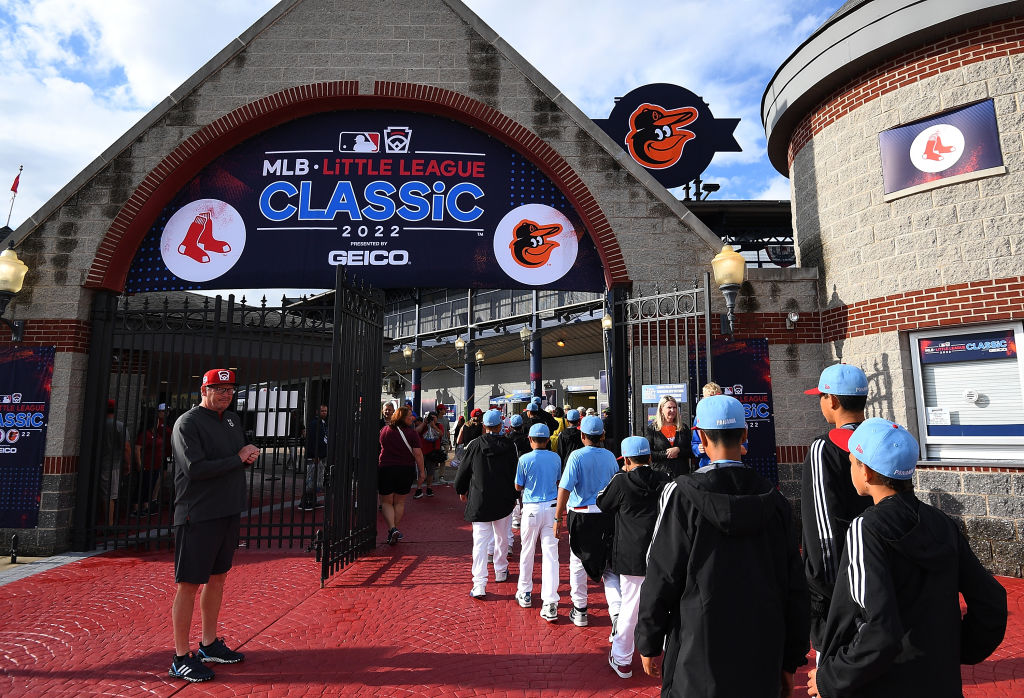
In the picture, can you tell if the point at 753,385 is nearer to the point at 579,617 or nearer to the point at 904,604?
the point at 579,617

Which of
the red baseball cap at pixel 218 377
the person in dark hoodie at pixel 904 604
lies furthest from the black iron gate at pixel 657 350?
the person in dark hoodie at pixel 904 604

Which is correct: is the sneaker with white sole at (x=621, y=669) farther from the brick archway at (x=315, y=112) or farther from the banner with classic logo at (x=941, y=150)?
the banner with classic logo at (x=941, y=150)

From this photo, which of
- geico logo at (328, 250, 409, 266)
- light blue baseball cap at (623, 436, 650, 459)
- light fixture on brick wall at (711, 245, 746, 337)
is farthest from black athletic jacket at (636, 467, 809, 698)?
geico logo at (328, 250, 409, 266)

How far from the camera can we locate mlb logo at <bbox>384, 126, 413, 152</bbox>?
28.8ft

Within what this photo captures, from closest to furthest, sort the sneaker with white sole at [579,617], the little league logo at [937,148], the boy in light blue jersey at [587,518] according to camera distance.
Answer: the boy in light blue jersey at [587,518]
the sneaker with white sole at [579,617]
the little league logo at [937,148]

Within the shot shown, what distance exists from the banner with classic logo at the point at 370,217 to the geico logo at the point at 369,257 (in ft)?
0.05

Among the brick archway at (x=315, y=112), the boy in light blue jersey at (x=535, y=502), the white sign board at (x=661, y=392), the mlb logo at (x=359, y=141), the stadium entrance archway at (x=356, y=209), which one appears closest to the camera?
the boy in light blue jersey at (x=535, y=502)

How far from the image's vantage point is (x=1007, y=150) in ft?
20.6

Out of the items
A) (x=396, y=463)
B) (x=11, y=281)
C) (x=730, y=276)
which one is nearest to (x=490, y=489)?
(x=396, y=463)

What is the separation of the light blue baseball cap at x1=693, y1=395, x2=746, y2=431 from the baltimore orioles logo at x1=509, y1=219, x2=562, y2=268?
20.3ft

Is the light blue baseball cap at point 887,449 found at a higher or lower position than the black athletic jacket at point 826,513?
higher

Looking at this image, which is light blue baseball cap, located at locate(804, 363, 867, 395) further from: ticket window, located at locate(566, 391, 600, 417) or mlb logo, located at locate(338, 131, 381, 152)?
ticket window, located at locate(566, 391, 600, 417)

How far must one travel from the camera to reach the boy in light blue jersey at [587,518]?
15.1ft

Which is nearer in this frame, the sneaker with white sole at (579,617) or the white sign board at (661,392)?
the sneaker with white sole at (579,617)
